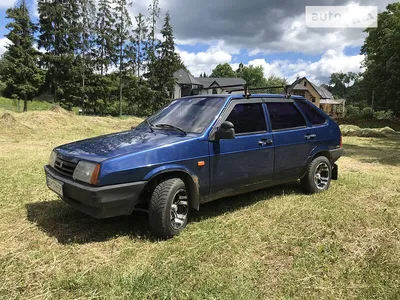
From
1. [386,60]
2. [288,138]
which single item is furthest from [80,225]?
[386,60]

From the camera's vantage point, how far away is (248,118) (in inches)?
170

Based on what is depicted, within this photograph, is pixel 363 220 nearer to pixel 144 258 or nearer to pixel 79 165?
pixel 144 258

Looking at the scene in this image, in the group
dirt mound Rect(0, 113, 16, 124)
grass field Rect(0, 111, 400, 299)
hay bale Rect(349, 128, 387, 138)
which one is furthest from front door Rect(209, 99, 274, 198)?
hay bale Rect(349, 128, 387, 138)

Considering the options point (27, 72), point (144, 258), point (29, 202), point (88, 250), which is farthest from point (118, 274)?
point (27, 72)

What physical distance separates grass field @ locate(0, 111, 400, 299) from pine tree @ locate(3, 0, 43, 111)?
28.5 metres

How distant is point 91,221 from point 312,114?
384cm

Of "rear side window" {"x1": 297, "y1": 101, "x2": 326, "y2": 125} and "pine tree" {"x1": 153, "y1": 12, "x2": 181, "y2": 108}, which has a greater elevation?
"pine tree" {"x1": 153, "y1": 12, "x2": 181, "y2": 108}

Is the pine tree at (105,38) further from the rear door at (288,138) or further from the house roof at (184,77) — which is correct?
the rear door at (288,138)

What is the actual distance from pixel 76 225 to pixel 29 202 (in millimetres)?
1309

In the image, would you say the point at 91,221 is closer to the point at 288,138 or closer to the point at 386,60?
the point at 288,138

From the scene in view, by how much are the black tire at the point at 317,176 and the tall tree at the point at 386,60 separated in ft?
78.5

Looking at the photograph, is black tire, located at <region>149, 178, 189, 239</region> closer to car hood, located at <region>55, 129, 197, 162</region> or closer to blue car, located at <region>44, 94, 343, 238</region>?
blue car, located at <region>44, 94, 343, 238</region>

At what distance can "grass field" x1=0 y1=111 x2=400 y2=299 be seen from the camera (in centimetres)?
260

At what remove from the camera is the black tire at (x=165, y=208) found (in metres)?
3.33
